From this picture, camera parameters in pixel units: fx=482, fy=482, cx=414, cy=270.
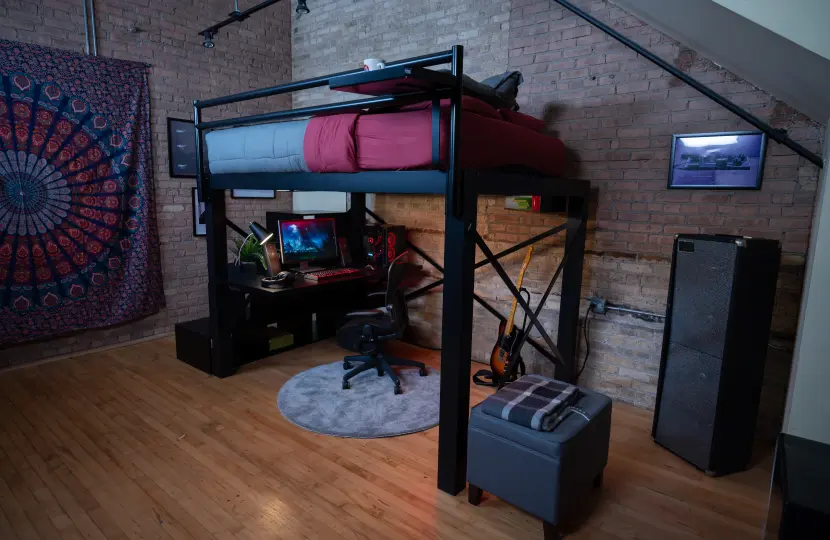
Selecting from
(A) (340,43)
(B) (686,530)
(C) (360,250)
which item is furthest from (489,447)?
(A) (340,43)

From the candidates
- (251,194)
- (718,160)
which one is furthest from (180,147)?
(718,160)

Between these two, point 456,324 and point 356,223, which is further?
point 356,223

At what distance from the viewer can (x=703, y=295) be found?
2549 mm

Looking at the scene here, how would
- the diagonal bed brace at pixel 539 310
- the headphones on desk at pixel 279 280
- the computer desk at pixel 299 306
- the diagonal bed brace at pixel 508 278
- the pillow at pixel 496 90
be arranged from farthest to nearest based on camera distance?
the computer desk at pixel 299 306
the headphones on desk at pixel 279 280
the diagonal bed brace at pixel 539 310
the diagonal bed brace at pixel 508 278
the pillow at pixel 496 90

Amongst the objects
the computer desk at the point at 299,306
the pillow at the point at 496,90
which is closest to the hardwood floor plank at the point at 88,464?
the computer desk at the point at 299,306

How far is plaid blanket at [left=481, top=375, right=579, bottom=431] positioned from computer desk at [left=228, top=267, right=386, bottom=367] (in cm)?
174

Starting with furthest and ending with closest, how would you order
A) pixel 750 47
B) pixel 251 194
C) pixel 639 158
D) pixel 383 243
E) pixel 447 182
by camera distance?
pixel 251 194
pixel 383 243
pixel 639 158
pixel 750 47
pixel 447 182

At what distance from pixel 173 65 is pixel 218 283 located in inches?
87.8

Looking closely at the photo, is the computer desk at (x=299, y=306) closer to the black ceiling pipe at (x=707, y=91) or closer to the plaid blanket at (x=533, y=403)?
the plaid blanket at (x=533, y=403)

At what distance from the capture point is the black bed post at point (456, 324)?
2150 millimetres

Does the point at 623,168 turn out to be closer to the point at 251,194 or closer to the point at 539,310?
the point at 539,310

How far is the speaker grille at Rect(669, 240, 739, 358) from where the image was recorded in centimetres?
244

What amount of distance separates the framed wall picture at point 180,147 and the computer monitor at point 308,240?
4.38 feet

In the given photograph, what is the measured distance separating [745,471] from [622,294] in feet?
4.09
